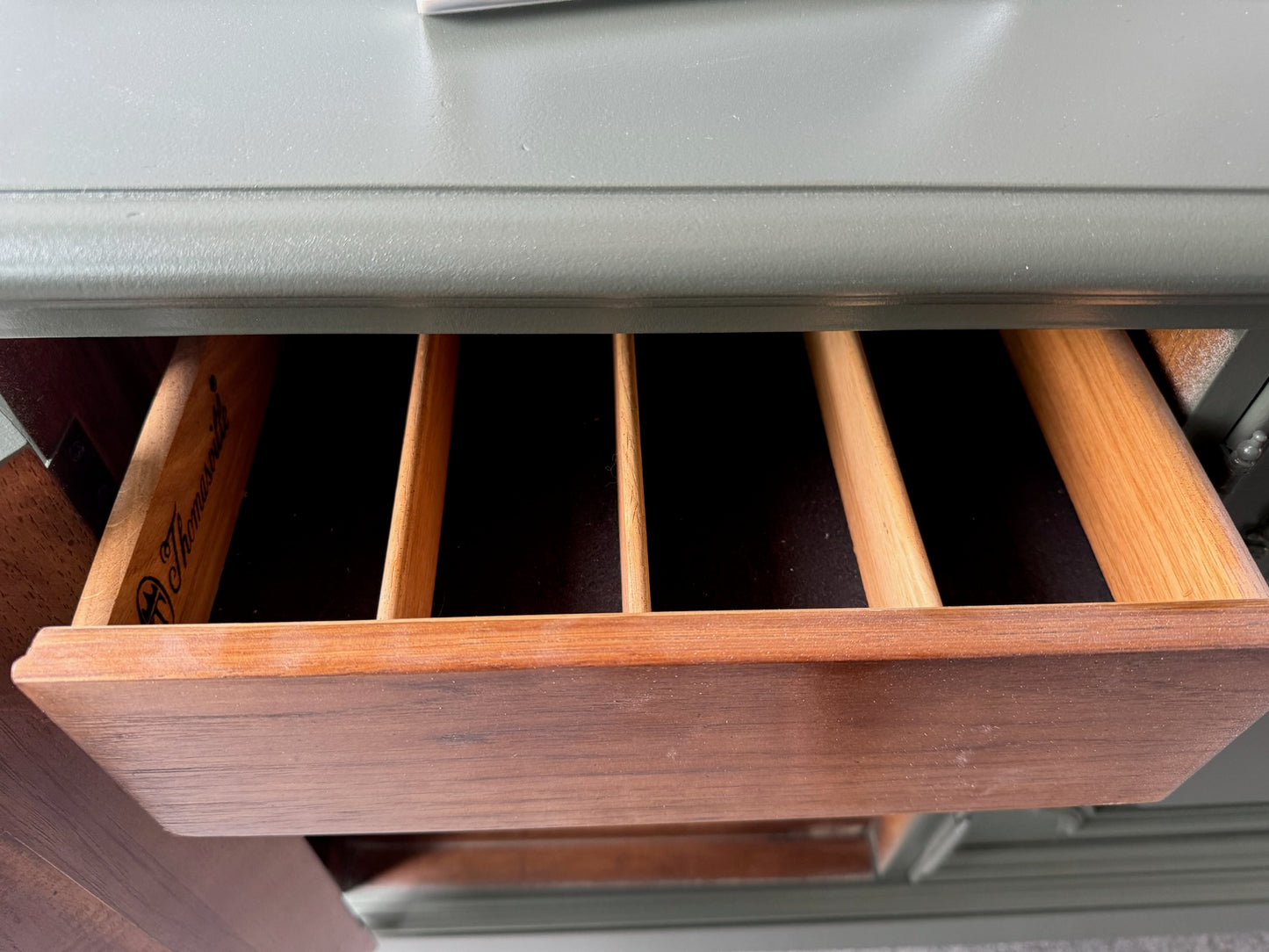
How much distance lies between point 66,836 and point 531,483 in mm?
253

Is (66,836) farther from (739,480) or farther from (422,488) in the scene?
(739,480)

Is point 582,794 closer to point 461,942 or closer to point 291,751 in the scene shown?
point 291,751

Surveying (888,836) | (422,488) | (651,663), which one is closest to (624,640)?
(651,663)

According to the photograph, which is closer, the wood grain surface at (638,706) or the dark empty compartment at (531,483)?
the wood grain surface at (638,706)

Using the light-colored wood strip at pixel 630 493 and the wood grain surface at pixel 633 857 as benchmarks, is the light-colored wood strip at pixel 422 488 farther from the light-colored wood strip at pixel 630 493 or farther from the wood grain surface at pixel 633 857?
the wood grain surface at pixel 633 857

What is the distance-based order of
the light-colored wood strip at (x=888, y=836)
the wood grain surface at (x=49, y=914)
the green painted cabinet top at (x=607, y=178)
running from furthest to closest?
the light-colored wood strip at (x=888, y=836) → the wood grain surface at (x=49, y=914) → the green painted cabinet top at (x=607, y=178)

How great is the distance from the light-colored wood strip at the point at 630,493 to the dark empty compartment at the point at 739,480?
0.07m

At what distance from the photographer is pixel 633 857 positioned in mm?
775

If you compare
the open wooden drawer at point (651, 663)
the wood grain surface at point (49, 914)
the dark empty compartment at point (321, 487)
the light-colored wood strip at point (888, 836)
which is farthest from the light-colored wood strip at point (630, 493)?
the light-colored wood strip at point (888, 836)

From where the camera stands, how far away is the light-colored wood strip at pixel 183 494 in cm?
37

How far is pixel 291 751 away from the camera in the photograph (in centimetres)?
36

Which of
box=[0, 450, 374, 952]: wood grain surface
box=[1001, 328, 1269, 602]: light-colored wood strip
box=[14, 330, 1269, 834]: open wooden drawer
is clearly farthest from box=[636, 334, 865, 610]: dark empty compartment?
box=[0, 450, 374, 952]: wood grain surface

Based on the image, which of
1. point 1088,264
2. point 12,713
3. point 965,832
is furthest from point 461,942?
point 1088,264

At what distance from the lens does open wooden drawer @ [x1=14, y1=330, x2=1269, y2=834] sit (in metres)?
0.32
